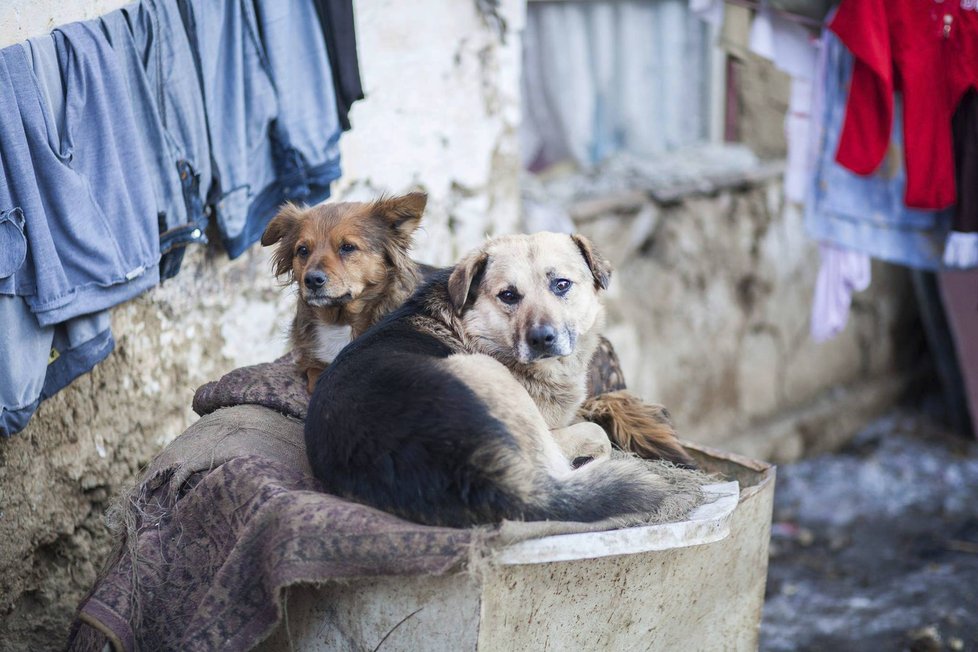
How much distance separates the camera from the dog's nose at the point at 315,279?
9.71ft

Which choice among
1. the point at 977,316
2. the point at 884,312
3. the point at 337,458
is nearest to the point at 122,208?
the point at 337,458

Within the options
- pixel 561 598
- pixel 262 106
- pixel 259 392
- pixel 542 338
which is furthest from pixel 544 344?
pixel 262 106

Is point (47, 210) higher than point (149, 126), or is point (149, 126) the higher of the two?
point (149, 126)

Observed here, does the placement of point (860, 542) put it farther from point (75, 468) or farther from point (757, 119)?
point (75, 468)

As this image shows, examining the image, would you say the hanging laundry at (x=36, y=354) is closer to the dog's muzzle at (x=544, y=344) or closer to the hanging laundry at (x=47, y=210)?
the hanging laundry at (x=47, y=210)

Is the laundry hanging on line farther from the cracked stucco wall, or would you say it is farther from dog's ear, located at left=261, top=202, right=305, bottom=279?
dog's ear, located at left=261, top=202, right=305, bottom=279

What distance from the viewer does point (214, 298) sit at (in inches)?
155

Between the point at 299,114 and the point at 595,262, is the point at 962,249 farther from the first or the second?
the point at 299,114

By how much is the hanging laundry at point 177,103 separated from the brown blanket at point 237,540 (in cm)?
80

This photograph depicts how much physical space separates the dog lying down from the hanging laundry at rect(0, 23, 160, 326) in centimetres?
95

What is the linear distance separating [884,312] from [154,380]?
5518 mm

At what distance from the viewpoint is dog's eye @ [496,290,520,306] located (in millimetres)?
2812

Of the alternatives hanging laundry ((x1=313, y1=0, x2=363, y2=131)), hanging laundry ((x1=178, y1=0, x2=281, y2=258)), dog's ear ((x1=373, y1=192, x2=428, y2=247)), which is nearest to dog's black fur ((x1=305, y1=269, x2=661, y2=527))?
dog's ear ((x1=373, y1=192, x2=428, y2=247))

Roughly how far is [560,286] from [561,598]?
0.97 m
